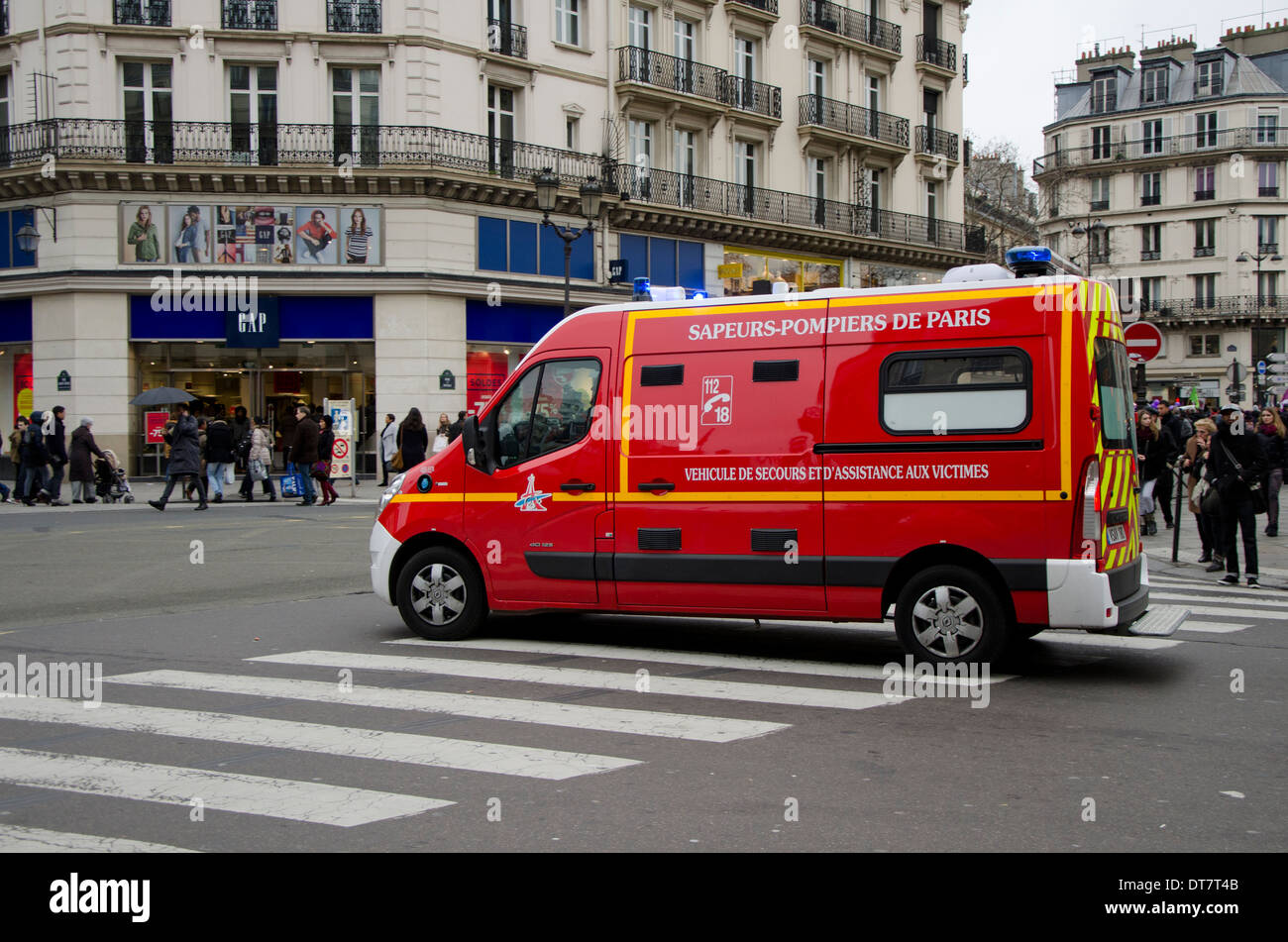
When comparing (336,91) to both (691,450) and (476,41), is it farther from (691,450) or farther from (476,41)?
(691,450)

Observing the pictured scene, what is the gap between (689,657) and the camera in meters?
9.04

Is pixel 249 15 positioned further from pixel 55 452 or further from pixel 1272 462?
pixel 1272 462

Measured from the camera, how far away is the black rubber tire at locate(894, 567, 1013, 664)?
7977 mm

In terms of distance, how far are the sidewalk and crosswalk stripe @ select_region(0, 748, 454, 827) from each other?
1135cm

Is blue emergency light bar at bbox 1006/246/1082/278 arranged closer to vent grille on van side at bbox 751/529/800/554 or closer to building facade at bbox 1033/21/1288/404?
vent grille on van side at bbox 751/529/800/554

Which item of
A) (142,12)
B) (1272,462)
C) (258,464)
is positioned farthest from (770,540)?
(142,12)

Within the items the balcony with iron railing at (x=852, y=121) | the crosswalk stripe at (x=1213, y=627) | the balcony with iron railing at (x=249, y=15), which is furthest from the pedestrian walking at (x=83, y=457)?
the balcony with iron railing at (x=852, y=121)

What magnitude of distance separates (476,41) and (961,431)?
26069 mm

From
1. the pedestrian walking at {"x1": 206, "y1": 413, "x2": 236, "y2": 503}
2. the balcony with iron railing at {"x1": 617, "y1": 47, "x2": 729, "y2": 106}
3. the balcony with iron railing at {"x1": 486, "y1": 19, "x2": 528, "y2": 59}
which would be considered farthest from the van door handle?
the balcony with iron railing at {"x1": 617, "y1": 47, "x2": 729, "y2": 106}

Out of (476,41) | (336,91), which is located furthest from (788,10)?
(336,91)

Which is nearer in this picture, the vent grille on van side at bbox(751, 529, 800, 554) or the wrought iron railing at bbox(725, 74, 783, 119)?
the vent grille on van side at bbox(751, 529, 800, 554)

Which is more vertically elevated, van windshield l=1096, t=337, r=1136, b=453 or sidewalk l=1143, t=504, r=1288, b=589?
van windshield l=1096, t=337, r=1136, b=453

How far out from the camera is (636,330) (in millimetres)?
9148

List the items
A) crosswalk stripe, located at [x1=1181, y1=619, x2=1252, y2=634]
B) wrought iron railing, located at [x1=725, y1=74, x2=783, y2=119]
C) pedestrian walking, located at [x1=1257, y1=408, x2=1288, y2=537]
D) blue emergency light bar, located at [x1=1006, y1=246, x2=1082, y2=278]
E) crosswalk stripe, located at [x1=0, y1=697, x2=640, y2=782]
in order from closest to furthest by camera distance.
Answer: crosswalk stripe, located at [x1=0, y1=697, x2=640, y2=782], blue emergency light bar, located at [x1=1006, y1=246, x2=1082, y2=278], crosswalk stripe, located at [x1=1181, y1=619, x2=1252, y2=634], pedestrian walking, located at [x1=1257, y1=408, x2=1288, y2=537], wrought iron railing, located at [x1=725, y1=74, x2=783, y2=119]
